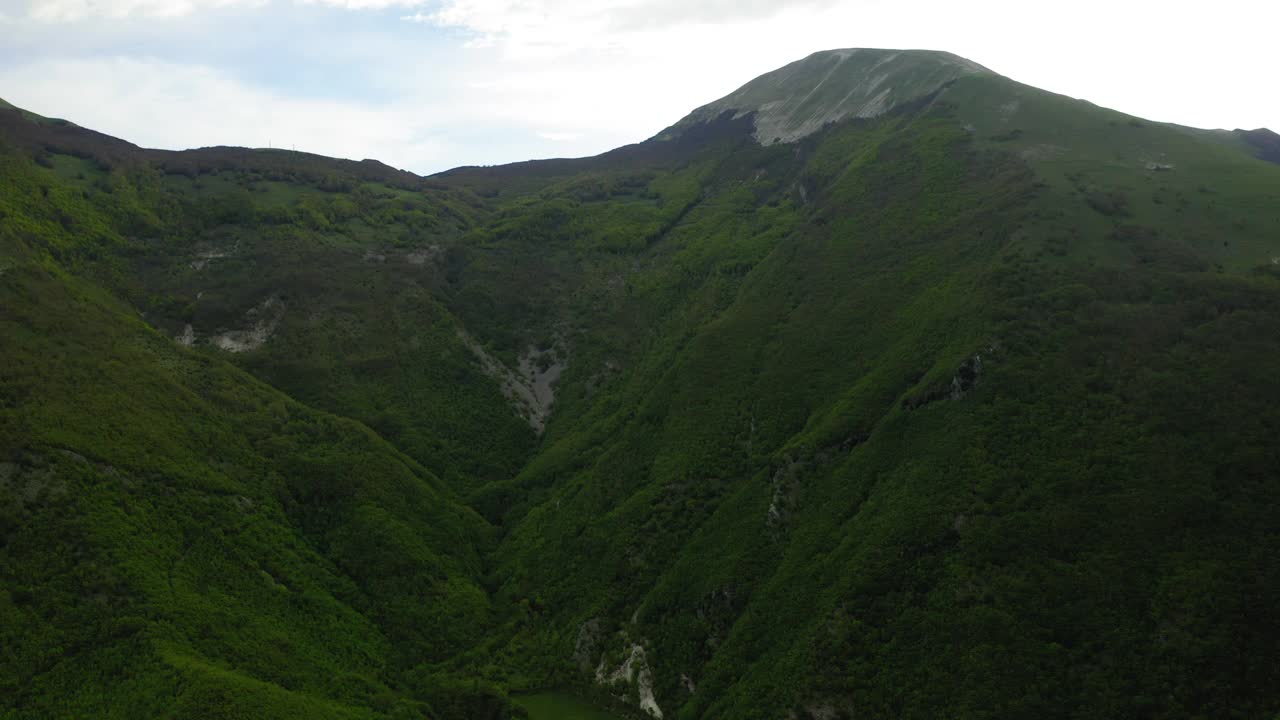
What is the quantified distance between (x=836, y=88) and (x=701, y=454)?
102 meters

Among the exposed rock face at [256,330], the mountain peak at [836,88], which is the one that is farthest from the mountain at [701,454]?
the mountain peak at [836,88]

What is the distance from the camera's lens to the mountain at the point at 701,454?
3228 cm

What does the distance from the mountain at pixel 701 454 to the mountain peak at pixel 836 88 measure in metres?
17.7

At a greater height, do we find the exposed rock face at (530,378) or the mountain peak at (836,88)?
the mountain peak at (836,88)

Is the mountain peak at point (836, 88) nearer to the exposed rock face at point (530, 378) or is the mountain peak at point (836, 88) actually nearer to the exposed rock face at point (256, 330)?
the exposed rock face at point (530, 378)

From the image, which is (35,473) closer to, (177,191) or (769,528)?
(769,528)

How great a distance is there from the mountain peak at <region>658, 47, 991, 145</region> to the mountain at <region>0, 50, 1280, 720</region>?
17723mm

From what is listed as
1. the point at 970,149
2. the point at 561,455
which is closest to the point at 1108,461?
the point at 561,455

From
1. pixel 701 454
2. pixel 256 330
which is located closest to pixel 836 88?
pixel 701 454

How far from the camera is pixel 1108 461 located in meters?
35.3

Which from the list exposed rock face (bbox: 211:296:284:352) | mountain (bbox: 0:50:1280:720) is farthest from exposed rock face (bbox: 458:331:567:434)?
exposed rock face (bbox: 211:296:284:352)

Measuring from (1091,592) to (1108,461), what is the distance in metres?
7.74

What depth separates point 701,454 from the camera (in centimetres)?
5509

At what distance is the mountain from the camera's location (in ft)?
106
